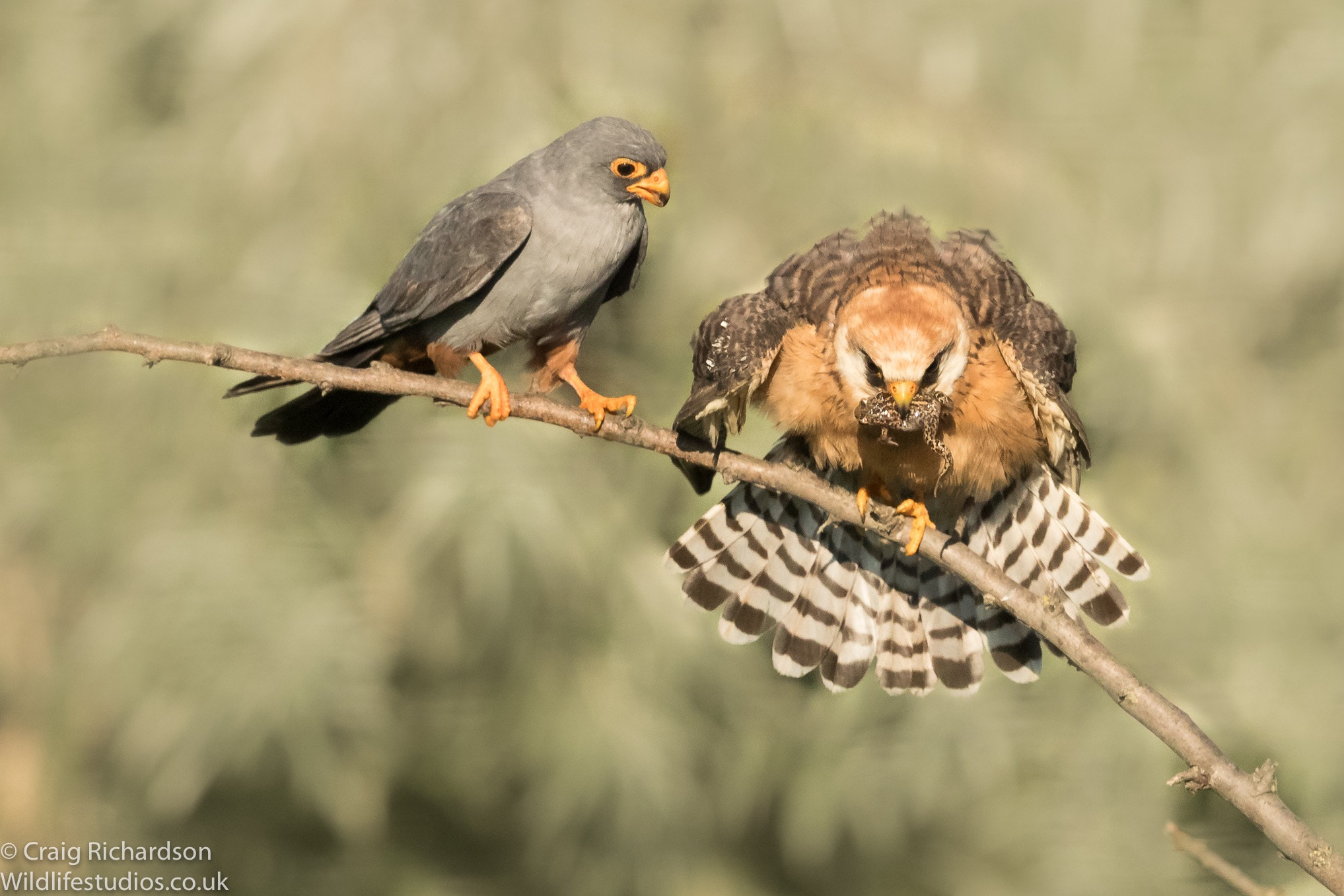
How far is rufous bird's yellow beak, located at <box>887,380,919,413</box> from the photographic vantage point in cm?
242

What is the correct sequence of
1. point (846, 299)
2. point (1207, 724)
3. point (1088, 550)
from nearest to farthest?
point (846, 299), point (1088, 550), point (1207, 724)

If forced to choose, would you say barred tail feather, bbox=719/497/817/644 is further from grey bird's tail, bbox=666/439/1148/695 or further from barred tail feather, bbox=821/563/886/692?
barred tail feather, bbox=821/563/886/692

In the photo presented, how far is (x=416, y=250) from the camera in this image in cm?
289

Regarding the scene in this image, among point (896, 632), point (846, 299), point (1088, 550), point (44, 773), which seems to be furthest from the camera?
point (44, 773)

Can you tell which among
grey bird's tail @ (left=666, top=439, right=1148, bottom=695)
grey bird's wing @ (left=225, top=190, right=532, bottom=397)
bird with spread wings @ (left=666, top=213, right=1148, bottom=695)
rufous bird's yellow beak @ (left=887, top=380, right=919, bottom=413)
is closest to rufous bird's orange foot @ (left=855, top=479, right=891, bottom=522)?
bird with spread wings @ (left=666, top=213, right=1148, bottom=695)

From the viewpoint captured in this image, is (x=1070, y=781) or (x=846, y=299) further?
(x=1070, y=781)

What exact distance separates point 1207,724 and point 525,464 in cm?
257

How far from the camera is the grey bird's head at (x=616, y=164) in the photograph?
2.84 m

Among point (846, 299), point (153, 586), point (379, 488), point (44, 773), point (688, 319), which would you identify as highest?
point (688, 319)

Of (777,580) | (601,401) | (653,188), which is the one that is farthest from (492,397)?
(777,580)

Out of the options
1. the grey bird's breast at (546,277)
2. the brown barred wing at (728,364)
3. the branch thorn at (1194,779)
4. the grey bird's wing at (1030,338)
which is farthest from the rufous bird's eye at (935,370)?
the branch thorn at (1194,779)

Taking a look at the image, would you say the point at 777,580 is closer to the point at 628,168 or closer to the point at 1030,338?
the point at 1030,338

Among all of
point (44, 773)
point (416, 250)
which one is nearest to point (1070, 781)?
point (416, 250)

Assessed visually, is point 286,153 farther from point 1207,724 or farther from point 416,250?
point 1207,724
